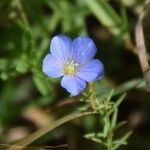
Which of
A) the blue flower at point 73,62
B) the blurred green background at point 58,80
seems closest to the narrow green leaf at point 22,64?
the blurred green background at point 58,80

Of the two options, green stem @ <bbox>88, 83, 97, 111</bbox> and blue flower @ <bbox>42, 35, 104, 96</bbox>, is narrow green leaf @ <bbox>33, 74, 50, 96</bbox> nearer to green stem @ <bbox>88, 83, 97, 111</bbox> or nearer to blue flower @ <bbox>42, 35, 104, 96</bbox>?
blue flower @ <bbox>42, 35, 104, 96</bbox>

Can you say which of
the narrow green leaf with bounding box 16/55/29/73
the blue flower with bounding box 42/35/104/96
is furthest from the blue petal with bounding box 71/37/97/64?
the narrow green leaf with bounding box 16/55/29/73

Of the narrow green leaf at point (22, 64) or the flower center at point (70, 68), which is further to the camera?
the narrow green leaf at point (22, 64)

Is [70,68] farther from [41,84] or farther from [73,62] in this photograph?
[41,84]

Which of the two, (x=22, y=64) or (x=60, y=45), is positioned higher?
(x=22, y=64)

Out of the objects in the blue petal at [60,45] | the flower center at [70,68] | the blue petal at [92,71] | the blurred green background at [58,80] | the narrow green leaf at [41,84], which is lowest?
the blue petal at [92,71]

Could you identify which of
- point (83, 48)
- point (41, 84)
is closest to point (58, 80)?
point (41, 84)

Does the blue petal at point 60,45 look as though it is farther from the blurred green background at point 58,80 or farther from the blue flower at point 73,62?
the blurred green background at point 58,80
